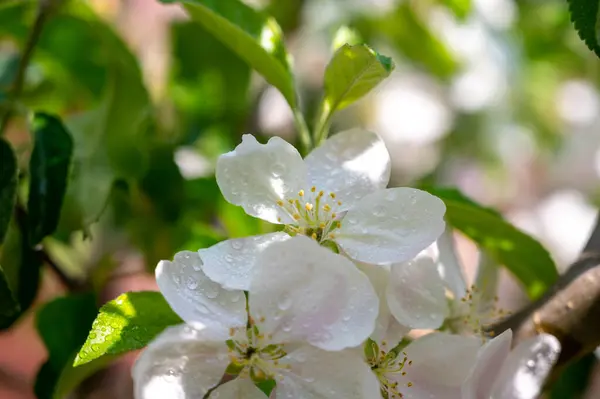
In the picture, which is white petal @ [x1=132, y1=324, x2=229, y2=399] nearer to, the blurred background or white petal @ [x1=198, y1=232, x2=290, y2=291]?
white petal @ [x1=198, y1=232, x2=290, y2=291]

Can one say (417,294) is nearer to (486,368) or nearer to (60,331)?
(486,368)

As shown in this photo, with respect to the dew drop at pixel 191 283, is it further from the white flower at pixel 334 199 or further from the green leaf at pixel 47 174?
the green leaf at pixel 47 174

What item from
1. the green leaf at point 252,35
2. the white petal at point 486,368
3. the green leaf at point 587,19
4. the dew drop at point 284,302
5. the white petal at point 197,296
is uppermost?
the green leaf at point 587,19

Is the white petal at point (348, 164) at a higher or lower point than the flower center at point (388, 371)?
higher

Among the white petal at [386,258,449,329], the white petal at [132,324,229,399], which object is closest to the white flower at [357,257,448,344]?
the white petal at [386,258,449,329]

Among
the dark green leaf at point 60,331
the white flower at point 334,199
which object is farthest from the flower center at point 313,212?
the dark green leaf at point 60,331

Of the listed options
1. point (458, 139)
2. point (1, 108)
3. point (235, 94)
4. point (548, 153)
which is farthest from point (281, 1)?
point (548, 153)

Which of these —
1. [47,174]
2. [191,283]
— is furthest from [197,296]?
[47,174]
